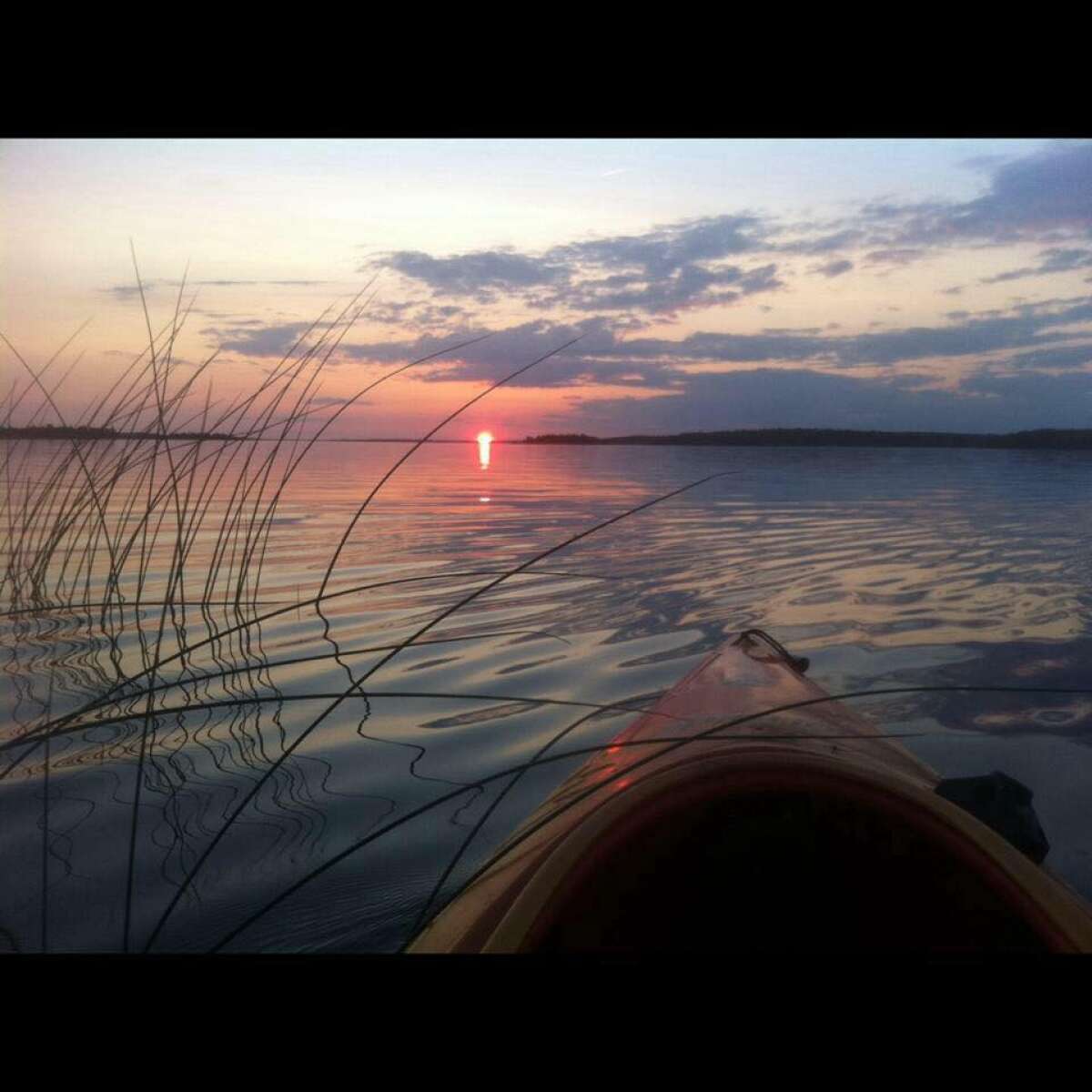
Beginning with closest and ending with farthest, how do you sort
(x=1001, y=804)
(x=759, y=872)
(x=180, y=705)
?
(x=759, y=872)
(x=1001, y=804)
(x=180, y=705)

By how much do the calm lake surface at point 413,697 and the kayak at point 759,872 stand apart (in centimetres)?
16

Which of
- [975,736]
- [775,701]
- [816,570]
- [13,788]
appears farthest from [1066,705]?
[13,788]

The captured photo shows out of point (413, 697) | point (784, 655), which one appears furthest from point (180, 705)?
point (784, 655)

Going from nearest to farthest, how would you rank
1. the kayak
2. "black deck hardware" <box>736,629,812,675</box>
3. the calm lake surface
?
the kayak < the calm lake surface < "black deck hardware" <box>736,629,812,675</box>

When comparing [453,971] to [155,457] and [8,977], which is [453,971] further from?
[155,457]

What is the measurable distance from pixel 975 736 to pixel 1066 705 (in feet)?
2.48

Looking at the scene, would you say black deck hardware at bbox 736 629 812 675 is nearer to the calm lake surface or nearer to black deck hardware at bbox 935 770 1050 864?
the calm lake surface

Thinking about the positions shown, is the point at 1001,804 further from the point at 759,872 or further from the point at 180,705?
the point at 180,705

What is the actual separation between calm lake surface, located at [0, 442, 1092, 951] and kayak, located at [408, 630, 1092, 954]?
16 centimetres

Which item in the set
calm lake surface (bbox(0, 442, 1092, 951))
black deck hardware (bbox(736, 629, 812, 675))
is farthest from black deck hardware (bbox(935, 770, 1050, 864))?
black deck hardware (bbox(736, 629, 812, 675))

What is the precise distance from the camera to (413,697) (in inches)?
118

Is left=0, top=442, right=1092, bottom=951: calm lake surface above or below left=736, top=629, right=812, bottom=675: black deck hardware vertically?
below

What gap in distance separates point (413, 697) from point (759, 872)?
1782 mm

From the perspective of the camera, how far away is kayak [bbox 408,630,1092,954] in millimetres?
1185
